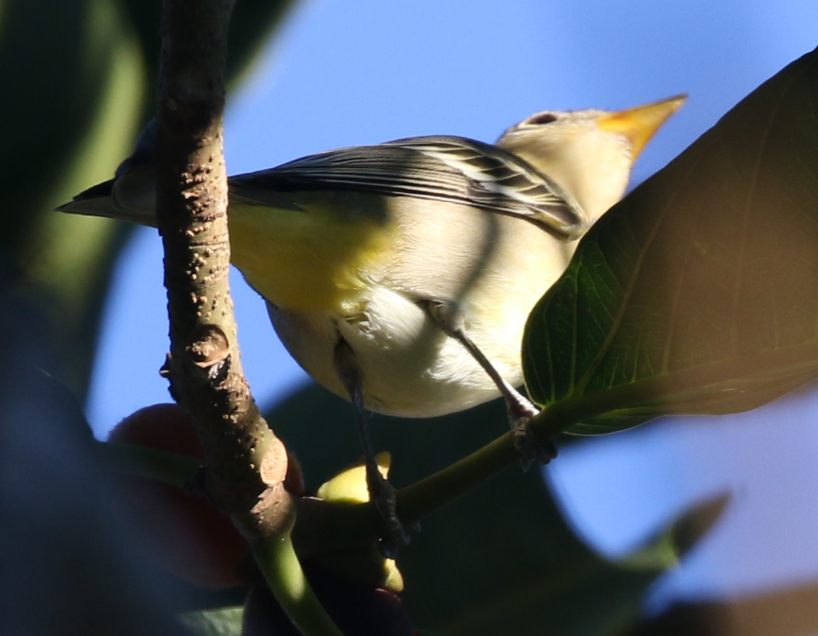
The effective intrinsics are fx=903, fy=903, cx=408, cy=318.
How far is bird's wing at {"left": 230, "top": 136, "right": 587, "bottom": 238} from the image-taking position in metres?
A: 1.63

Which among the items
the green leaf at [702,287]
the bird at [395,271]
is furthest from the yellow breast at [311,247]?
the green leaf at [702,287]

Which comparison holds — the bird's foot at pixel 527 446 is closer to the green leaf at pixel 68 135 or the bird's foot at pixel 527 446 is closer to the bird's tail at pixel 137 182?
the bird's tail at pixel 137 182

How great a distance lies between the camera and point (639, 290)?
1.09 meters

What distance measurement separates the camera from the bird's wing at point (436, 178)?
1.63 metres

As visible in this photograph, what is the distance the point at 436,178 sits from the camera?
2.01 metres

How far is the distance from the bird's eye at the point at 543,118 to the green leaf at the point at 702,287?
213 centimetres

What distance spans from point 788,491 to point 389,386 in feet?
4.77

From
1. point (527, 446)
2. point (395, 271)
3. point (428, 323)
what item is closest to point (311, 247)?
point (395, 271)

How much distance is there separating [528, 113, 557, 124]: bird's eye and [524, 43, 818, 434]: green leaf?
213 centimetres

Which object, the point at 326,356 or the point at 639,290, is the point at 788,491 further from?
the point at 326,356

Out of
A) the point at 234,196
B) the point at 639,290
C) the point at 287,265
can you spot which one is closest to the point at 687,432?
the point at 639,290

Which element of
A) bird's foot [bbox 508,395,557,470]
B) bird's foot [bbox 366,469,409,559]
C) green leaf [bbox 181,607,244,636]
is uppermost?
bird's foot [bbox 508,395,557,470]

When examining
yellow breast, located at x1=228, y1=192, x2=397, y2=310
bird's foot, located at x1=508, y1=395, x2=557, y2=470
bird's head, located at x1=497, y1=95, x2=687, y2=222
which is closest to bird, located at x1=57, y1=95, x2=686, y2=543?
yellow breast, located at x1=228, y1=192, x2=397, y2=310

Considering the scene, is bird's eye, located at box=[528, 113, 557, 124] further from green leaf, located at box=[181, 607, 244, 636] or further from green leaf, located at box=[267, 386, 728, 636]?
green leaf, located at box=[181, 607, 244, 636]
